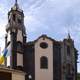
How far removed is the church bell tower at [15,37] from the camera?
74062 millimetres

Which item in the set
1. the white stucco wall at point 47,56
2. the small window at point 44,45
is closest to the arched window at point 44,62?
the white stucco wall at point 47,56

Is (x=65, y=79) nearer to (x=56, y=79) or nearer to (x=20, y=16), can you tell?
(x=56, y=79)

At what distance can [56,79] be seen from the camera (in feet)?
244

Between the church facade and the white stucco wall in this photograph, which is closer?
the white stucco wall

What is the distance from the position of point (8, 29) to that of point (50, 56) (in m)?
10.7

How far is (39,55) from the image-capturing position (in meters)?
74.5

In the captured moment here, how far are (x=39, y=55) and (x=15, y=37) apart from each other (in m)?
6.39

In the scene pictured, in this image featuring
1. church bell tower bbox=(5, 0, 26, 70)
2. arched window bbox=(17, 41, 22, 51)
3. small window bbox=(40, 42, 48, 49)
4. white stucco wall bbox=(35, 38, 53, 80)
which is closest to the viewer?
white stucco wall bbox=(35, 38, 53, 80)

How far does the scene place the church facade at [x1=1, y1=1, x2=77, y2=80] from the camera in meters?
73.9

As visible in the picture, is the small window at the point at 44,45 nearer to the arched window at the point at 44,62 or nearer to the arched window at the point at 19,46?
the arched window at the point at 44,62

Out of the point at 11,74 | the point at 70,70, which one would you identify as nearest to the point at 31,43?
the point at 70,70

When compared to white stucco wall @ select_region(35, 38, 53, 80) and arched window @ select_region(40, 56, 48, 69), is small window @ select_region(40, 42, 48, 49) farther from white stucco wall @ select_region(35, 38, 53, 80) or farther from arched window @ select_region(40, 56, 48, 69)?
arched window @ select_region(40, 56, 48, 69)

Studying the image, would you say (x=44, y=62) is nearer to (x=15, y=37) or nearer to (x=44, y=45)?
(x=44, y=45)

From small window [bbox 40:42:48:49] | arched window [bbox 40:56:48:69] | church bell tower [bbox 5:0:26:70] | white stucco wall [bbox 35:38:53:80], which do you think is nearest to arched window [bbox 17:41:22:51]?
church bell tower [bbox 5:0:26:70]
